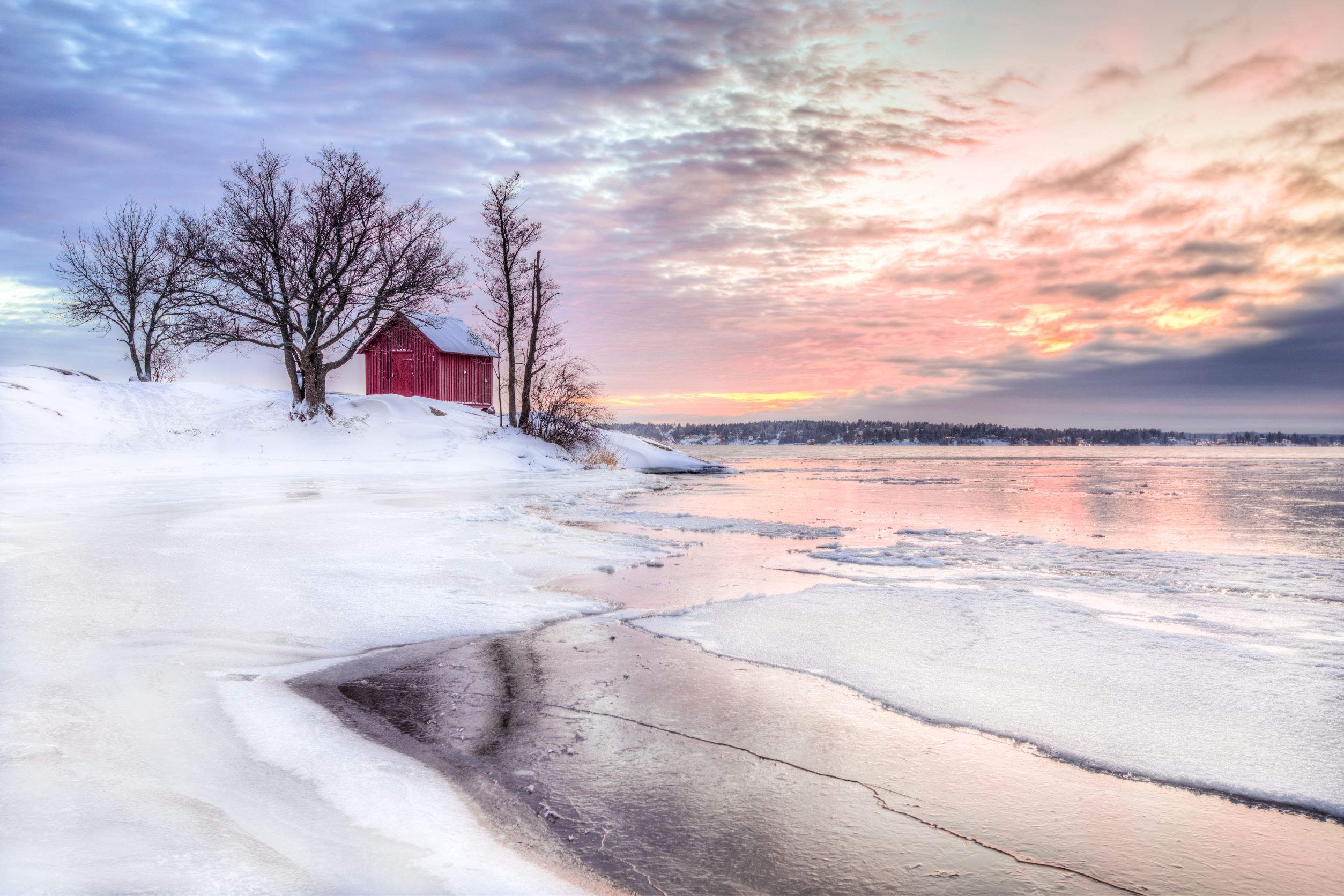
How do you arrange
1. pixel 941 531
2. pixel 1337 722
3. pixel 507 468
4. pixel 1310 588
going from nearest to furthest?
1. pixel 1337 722
2. pixel 1310 588
3. pixel 941 531
4. pixel 507 468

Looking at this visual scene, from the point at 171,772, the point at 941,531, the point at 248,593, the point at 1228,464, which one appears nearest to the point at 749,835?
the point at 171,772

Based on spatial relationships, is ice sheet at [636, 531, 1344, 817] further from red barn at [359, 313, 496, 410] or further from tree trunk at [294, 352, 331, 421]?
red barn at [359, 313, 496, 410]

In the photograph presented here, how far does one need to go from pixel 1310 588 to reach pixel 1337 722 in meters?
4.25

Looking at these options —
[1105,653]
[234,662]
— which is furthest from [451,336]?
[1105,653]

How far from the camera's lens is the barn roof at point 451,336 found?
32188 millimetres

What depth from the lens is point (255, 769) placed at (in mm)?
3201

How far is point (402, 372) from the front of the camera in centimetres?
3269

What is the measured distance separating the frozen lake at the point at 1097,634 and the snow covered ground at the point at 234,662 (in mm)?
2280

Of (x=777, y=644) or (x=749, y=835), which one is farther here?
(x=777, y=644)

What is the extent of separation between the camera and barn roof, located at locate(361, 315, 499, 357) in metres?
32.2

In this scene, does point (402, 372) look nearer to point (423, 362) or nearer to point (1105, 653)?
point (423, 362)

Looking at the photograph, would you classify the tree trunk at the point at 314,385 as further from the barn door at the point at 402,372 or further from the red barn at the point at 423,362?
the barn door at the point at 402,372

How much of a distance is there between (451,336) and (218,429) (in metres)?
12.5

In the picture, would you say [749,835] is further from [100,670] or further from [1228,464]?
[1228,464]
